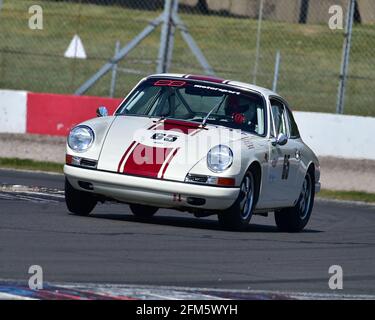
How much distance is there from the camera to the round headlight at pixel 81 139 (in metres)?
10.8

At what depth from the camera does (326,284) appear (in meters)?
8.23

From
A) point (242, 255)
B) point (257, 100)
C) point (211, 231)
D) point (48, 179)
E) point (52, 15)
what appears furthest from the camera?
point (52, 15)

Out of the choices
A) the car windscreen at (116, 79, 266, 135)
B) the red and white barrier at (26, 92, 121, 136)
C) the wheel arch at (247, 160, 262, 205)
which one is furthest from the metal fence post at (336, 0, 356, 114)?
the wheel arch at (247, 160, 262, 205)

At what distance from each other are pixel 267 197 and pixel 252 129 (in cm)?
67

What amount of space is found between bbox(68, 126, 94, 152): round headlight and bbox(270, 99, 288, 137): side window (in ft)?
6.62

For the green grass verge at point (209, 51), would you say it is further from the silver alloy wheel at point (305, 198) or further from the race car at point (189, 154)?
the race car at point (189, 154)

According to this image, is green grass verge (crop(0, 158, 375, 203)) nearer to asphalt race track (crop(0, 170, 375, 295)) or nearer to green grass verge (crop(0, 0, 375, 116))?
green grass verge (crop(0, 0, 375, 116))

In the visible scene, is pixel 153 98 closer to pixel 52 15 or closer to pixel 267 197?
pixel 267 197

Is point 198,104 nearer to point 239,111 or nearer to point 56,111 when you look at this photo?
point 239,111

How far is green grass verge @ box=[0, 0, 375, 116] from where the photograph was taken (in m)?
24.2

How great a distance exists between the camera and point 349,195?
1848cm

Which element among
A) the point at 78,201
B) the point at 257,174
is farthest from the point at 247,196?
the point at 78,201

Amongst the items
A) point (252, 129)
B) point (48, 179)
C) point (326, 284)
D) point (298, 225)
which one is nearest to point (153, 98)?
point (252, 129)
